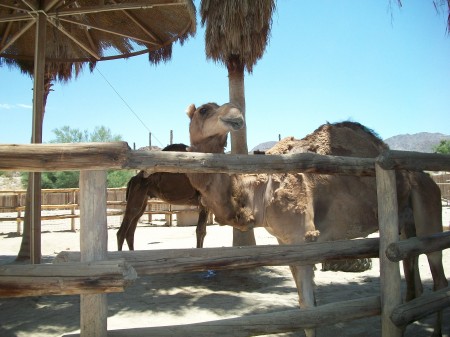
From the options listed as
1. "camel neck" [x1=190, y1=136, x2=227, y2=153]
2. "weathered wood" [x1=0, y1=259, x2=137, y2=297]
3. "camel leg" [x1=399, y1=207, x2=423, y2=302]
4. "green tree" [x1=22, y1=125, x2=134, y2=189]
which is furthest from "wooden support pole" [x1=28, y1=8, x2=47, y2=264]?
"green tree" [x1=22, y1=125, x2=134, y2=189]

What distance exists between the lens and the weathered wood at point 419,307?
9.32 feet

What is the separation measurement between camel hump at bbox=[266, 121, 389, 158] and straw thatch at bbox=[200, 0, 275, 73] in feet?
9.44

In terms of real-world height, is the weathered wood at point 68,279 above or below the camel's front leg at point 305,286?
above

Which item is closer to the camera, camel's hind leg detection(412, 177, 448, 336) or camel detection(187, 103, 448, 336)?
camel detection(187, 103, 448, 336)

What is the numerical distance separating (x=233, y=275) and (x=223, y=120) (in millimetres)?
4128

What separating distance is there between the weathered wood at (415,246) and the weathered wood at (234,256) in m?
0.24

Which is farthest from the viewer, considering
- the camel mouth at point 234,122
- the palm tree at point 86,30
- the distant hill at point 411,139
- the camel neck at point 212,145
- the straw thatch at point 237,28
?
the distant hill at point 411,139

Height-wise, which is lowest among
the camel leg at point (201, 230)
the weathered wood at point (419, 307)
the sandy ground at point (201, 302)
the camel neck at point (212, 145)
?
the sandy ground at point (201, 302)

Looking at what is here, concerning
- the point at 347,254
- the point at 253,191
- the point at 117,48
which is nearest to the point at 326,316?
the point at 347,254

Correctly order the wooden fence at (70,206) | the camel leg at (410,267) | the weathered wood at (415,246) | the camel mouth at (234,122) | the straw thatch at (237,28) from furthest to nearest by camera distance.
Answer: the wooden fence at (70,206) < the straw thatch at (237,28) < the camel leg at (410,267) < the camel mouth at (234,122) < the weathered wood at (415,246)

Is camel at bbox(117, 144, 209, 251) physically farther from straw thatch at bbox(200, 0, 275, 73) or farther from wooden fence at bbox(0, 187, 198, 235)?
straw thatch at bbox(200, 0, 275, 73)

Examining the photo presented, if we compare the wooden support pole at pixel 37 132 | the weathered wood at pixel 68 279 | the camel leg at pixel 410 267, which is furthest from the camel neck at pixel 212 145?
the wooden support pole at pixel 37 132

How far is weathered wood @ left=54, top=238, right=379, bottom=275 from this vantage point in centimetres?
239

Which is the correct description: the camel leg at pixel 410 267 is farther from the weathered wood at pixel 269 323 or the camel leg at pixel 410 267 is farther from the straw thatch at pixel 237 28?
the straw thatch at pixel 237 28
